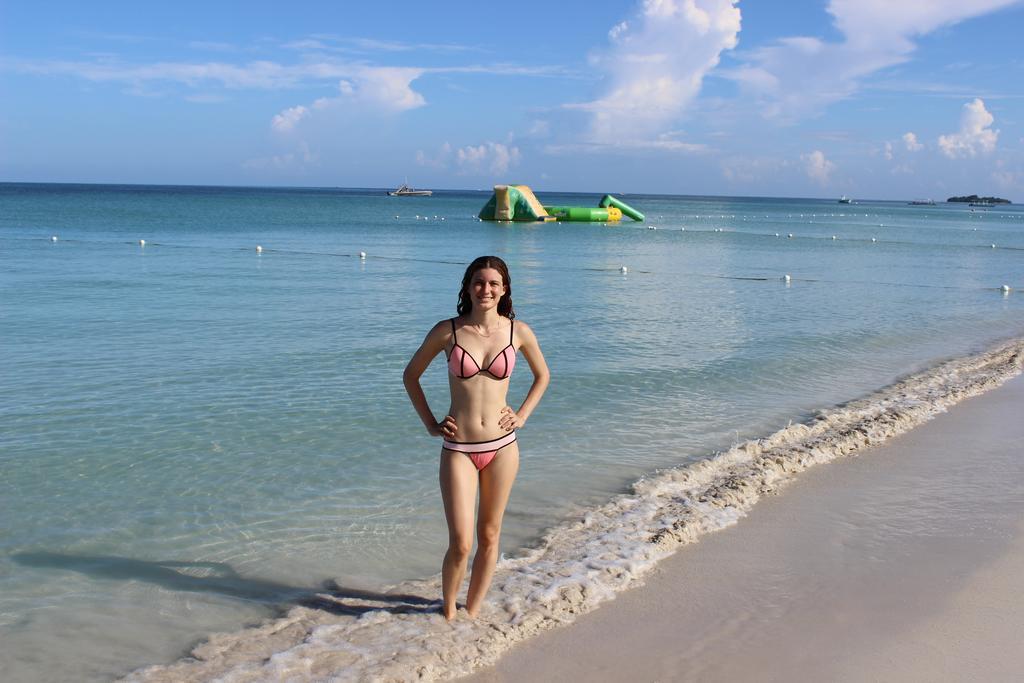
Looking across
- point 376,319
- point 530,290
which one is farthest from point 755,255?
point 376,319

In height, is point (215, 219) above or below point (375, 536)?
above

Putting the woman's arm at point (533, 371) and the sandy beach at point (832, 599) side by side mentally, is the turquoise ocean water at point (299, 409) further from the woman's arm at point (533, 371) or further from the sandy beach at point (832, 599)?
the woman's arm at point (533, 371)

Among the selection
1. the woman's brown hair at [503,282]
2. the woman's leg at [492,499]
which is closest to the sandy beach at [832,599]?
the woman's leg at [492,499]

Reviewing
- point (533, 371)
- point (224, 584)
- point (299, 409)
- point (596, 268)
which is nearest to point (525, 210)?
point (596, 268)

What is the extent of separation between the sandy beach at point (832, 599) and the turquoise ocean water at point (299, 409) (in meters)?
1.28

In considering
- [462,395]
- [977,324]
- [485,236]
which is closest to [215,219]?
[485,236]

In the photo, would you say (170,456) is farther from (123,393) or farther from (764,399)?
(764,399)

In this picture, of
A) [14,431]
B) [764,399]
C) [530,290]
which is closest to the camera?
[14,431]

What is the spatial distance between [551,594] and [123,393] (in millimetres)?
6515

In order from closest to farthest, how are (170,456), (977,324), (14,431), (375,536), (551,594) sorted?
(551,594), (375,536), (170,456), (14,431), (977,324)

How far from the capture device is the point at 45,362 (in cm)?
1126

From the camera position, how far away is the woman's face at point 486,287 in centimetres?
420

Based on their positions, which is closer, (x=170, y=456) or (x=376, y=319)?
(x=170, y=456)

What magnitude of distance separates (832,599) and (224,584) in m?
3.60
